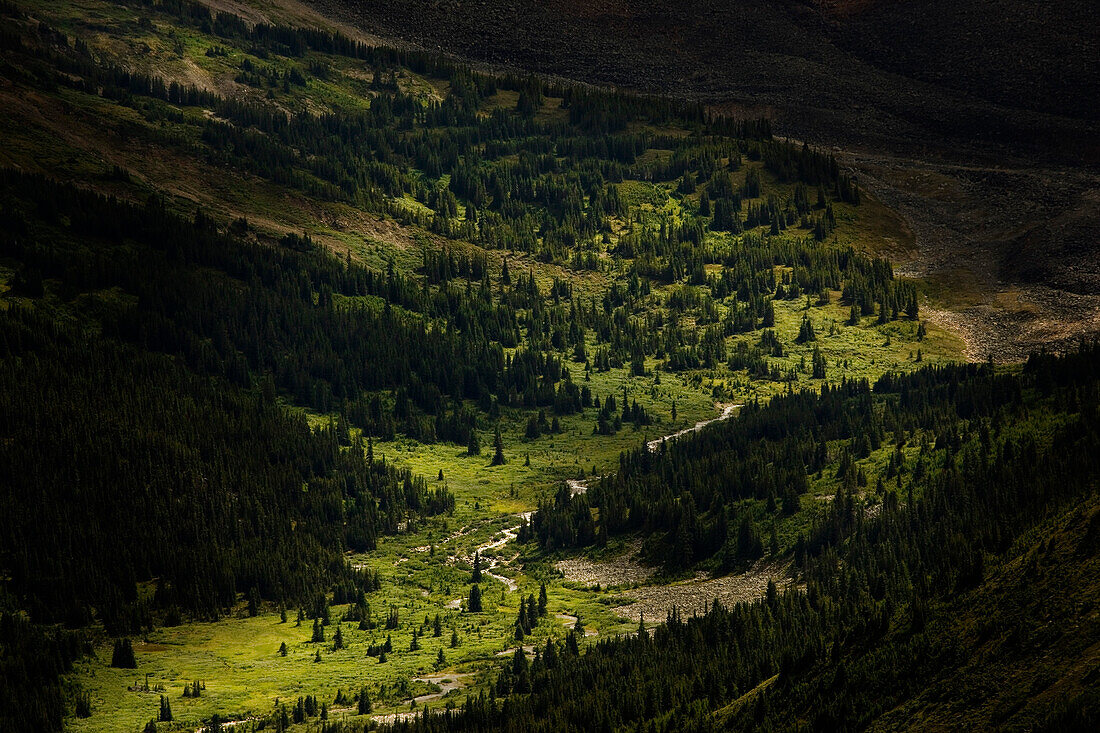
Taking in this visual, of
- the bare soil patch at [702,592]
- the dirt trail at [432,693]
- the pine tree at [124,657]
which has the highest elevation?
the bare soil patch at [702,592]

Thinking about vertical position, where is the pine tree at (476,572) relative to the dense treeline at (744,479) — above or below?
below

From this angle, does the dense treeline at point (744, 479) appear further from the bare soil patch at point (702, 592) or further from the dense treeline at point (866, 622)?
the dense treeline at point (866, 622)

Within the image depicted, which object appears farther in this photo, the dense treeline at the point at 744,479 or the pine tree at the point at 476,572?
the pine tree at the point at 476,572

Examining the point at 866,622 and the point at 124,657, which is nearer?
the point at 866,622

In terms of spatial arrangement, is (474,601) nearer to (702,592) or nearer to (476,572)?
(476,572)

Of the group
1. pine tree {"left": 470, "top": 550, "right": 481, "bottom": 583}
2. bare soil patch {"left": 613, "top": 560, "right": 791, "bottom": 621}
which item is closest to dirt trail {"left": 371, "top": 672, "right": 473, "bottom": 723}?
bare soil patch {"left": 613, "top": 560, "right": 791, "bottom": 621}

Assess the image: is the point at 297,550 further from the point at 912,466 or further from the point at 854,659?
the point at 854,659

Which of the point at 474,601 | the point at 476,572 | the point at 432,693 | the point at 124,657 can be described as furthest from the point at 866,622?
the point at 476,572

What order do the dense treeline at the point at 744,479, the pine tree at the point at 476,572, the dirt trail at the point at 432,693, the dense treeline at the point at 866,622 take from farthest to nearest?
the pine tree at the point at 476,572, the dense treeline at the point at 744,479, the dirt trail at the point at 432,693, the dense treeline at the point at 866,622

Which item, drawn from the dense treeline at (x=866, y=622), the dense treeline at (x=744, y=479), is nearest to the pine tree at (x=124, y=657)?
the dense treeline at (x=866, y=622)
